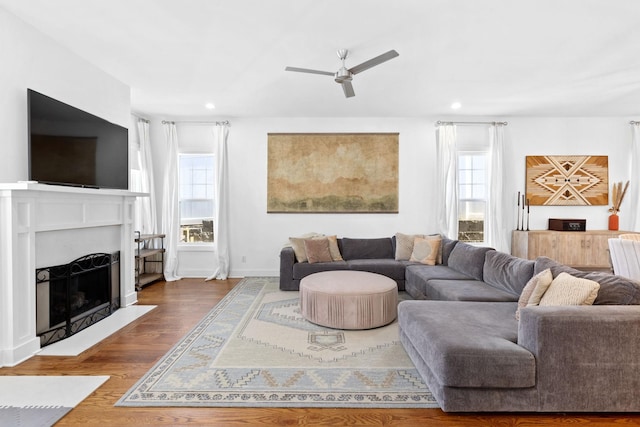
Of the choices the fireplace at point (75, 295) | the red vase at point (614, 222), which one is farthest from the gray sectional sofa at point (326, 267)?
the red vase at point (614, 222)

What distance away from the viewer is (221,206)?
5723 millimetres

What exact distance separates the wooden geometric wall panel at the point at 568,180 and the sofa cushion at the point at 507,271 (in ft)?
9.79

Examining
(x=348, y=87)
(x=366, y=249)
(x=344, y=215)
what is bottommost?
(x=366, y=249)

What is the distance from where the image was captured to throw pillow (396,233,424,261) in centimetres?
525

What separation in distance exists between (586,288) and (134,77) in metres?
5.03

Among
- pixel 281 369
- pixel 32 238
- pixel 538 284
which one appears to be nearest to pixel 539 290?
pixel 538 284

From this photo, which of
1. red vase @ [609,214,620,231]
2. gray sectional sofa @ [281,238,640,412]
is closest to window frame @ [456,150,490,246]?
red vase @ [609,214,620,231]

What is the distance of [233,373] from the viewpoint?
8.13 feet

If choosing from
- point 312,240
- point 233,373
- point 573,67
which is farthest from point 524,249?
point 233,373

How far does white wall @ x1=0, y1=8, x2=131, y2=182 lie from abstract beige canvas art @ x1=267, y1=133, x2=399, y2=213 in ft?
9.76

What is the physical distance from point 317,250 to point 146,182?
327 centimetres

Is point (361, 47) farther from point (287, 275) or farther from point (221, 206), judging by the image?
point (221, 206)

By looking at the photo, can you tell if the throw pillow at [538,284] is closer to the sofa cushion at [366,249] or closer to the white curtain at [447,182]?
the sofa cushion at [366,249]

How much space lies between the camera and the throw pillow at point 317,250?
505 centimetres
